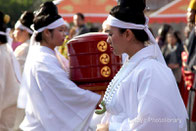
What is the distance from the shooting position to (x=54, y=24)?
468 centimetres

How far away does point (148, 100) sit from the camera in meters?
2.64

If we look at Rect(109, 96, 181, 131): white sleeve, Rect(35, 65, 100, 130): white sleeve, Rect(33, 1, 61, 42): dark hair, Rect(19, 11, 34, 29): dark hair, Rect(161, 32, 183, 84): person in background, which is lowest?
Rect(161, 32, 183, 84): person in background

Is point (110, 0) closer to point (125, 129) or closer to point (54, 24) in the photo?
point (54, 24)

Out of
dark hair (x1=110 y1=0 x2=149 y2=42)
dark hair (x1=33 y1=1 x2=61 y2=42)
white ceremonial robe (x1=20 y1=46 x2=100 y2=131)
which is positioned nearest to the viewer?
dark hair (x1=110 y1=0 x2=149 y2=42)

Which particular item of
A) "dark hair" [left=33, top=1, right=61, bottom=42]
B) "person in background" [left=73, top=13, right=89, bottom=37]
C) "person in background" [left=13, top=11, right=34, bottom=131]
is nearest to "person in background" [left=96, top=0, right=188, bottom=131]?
"dark hair" [left=33, top=1, right=61, bottom=42]

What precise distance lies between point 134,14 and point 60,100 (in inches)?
71.9

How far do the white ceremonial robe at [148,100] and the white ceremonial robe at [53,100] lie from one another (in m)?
1.53

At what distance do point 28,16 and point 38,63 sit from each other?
257cm

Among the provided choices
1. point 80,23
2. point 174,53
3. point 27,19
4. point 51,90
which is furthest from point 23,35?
point 174,53

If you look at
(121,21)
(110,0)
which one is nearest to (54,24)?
(121,21)

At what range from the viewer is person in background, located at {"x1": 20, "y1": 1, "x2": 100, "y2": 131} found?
174 inches

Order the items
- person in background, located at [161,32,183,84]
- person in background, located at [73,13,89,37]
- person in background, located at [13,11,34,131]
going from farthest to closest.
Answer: person in background, located at [73,13,89,37] → person in background, located at [161,32,183,84] → person in background, located at [13,11,34,131]

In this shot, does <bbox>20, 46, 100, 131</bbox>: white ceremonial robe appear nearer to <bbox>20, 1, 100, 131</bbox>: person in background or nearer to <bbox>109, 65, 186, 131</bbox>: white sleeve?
<bbox>20, 1, 100, 131</bbox>: person in background

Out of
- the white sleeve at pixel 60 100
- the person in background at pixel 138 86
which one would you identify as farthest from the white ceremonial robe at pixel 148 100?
the white sleeve at pixel 60 100
